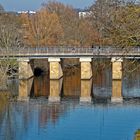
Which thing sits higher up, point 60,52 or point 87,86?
point 60,52

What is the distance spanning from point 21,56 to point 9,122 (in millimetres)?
18887

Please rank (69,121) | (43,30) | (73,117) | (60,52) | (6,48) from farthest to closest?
(43,30)
(60,52)
(6,48)
(73,117)
(69,121)

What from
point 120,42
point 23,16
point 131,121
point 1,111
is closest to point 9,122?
point 1,111

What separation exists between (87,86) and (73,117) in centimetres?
1376

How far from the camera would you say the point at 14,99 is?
35812 mm

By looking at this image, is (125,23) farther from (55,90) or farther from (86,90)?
(55,90)

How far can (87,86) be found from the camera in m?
43.1

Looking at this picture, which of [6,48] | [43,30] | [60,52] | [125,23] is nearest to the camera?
[125,23]

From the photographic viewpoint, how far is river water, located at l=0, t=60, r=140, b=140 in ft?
80.3

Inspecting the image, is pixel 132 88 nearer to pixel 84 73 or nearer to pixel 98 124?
pixel 84 73

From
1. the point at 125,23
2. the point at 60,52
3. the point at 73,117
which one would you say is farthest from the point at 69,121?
the point at 60,52


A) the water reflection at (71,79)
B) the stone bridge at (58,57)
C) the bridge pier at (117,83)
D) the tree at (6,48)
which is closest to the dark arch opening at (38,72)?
the water reflection at (71,79)

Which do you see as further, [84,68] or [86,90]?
[84,68]

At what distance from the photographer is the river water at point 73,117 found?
24.5m
